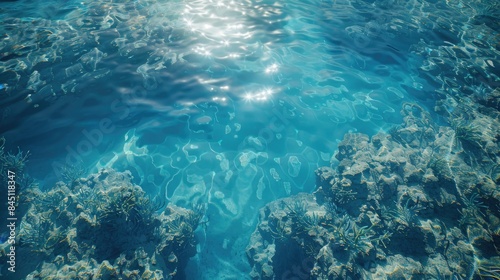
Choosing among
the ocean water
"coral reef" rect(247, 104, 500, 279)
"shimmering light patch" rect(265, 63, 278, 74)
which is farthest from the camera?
"shimmering light patch" rect(265, 63, 278, 74)

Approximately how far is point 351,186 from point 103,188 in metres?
7.97

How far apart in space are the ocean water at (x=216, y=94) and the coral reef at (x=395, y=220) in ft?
3.54

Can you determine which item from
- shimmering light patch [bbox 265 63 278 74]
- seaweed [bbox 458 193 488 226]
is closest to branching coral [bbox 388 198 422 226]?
seaweed [bbox 458 193 488 226]

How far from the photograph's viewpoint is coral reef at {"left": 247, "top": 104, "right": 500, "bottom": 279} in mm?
5367

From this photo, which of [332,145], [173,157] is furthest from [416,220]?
[173,157]

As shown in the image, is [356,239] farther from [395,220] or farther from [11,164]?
[11,164]

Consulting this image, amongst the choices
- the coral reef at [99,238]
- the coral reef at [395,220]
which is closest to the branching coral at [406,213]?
the coral reef at [395,220]

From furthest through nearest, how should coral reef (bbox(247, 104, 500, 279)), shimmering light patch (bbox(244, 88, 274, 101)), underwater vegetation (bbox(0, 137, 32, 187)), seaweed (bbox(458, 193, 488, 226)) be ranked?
1. shimmering light patch (bbox(244, 88, 274, 101))
2. underwater vegetation (bbox(0, 137, 32, 187))
3. seaweed (bbox(458, 193, 488, 226))
4. coral reef (bbox(247, 104, 500, 279))

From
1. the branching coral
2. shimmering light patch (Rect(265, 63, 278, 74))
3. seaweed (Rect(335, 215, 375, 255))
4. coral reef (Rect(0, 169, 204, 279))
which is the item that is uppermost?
shimmering light patch (Rect(265, 63, 278, 74))

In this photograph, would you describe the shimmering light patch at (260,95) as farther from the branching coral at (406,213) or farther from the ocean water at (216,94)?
the branching coral at (406,213)

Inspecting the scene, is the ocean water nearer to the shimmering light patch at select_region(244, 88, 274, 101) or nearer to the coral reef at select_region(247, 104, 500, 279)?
the shimmering light patch at select_region(244, 88, 274, 101)

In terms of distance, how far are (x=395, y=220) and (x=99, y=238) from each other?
7.43 meters

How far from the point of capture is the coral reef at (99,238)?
18.6 feet

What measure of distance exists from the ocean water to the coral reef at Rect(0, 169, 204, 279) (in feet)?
5.55
